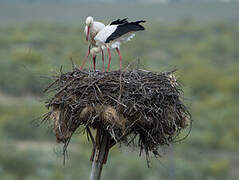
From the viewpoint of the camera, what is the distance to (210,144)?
102ft

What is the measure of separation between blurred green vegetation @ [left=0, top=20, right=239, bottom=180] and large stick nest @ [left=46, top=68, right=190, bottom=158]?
355 mm

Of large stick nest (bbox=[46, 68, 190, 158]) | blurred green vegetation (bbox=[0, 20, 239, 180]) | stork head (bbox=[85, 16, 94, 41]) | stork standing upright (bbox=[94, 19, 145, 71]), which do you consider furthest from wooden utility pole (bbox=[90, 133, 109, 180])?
stork head (bbox=[85, 16, 94, 41])

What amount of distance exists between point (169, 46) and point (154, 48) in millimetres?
3896

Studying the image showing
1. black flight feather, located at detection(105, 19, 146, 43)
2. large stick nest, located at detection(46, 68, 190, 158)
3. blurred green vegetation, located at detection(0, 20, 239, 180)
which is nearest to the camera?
large stick nest, located at detection(46, 68, 190, 158)

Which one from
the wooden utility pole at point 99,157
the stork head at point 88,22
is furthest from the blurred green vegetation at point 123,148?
the stork head at point 88,22

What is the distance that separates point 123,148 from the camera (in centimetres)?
1507

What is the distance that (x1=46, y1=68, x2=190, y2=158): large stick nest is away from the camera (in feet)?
22.5

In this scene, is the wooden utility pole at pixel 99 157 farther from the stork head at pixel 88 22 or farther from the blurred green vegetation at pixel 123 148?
the stork head at pixel 88 22

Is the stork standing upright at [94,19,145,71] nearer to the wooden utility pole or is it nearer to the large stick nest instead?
the large stick nest

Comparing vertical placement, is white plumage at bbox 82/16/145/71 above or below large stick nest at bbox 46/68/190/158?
above

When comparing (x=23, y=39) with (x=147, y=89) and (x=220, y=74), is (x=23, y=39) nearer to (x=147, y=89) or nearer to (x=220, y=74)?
→ (x=220, y=74)

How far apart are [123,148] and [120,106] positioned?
836 centimetres

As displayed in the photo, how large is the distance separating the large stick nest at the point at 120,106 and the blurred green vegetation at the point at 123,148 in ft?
1.16

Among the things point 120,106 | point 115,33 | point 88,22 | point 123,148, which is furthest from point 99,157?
point 123,148
